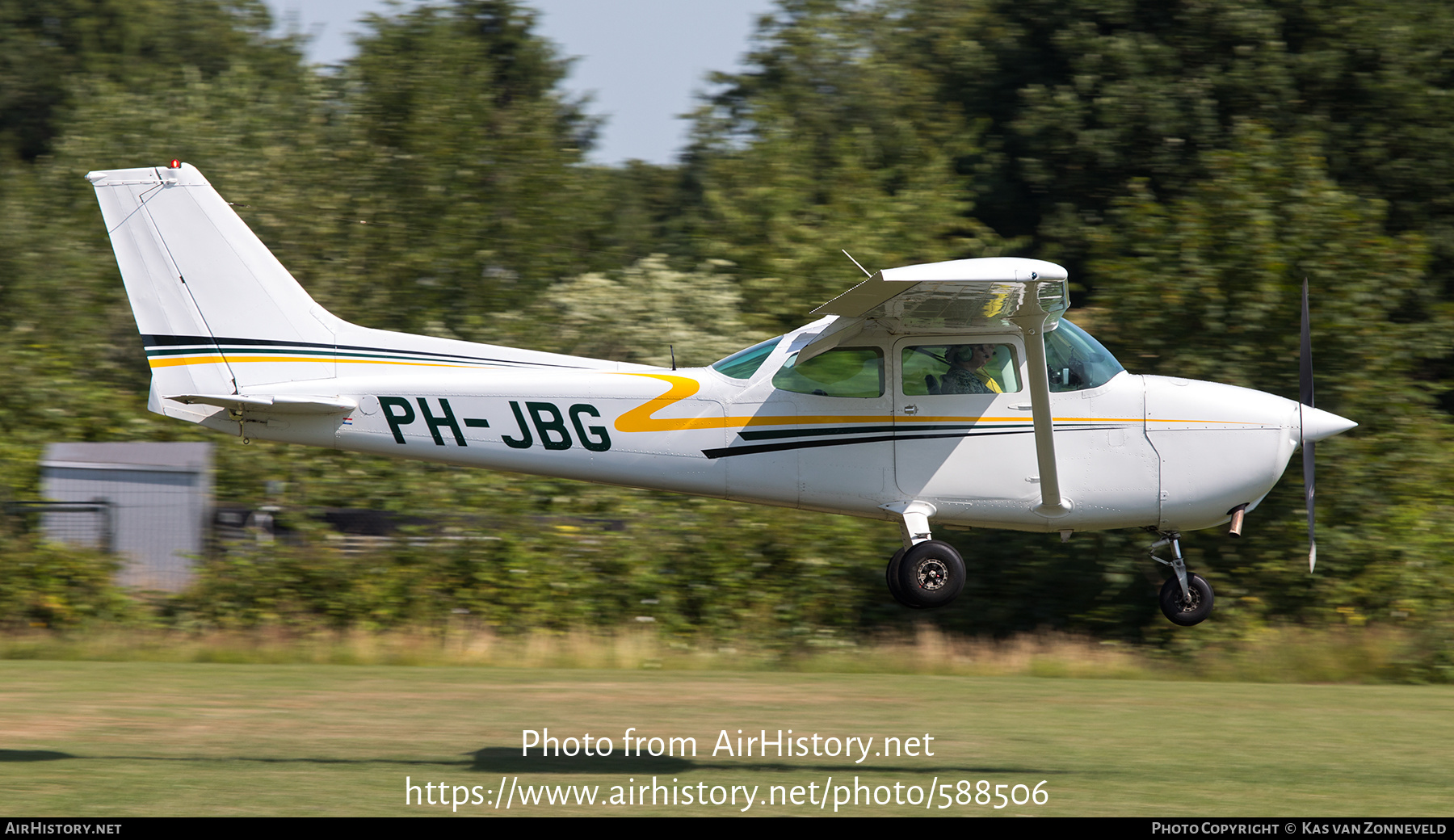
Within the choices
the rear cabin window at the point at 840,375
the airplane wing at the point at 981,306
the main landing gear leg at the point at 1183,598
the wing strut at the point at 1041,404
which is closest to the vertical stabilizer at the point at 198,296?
the rear cabin window at the point at 840,375

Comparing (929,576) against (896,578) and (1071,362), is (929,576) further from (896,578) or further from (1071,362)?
(1071,362)

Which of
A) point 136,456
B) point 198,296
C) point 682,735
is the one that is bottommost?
point 682,735

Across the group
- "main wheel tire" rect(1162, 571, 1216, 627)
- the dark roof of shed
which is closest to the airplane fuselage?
"main wheel tire" rect(1162, 571, 1216, 627)

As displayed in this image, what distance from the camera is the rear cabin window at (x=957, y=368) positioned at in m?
9.07

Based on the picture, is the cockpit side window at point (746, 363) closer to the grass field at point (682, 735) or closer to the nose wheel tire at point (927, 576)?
the nose wheel tire at point (927, 576)

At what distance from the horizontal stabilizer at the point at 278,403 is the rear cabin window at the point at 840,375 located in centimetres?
288

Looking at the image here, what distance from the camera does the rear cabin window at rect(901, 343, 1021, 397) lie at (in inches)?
357

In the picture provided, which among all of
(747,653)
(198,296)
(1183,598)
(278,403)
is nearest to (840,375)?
(1183,598)

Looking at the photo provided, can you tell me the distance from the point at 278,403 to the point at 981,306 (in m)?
4.52

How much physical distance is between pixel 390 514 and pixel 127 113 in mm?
14698

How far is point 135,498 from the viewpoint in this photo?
17062mm

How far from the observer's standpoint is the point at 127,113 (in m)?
28.1

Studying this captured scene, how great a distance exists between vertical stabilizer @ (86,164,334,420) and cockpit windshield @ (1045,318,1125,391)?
4826 mm

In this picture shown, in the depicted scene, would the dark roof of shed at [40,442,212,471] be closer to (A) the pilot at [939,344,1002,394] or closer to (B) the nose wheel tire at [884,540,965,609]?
(B) the nose wheel tire at [884,540,965,609]
